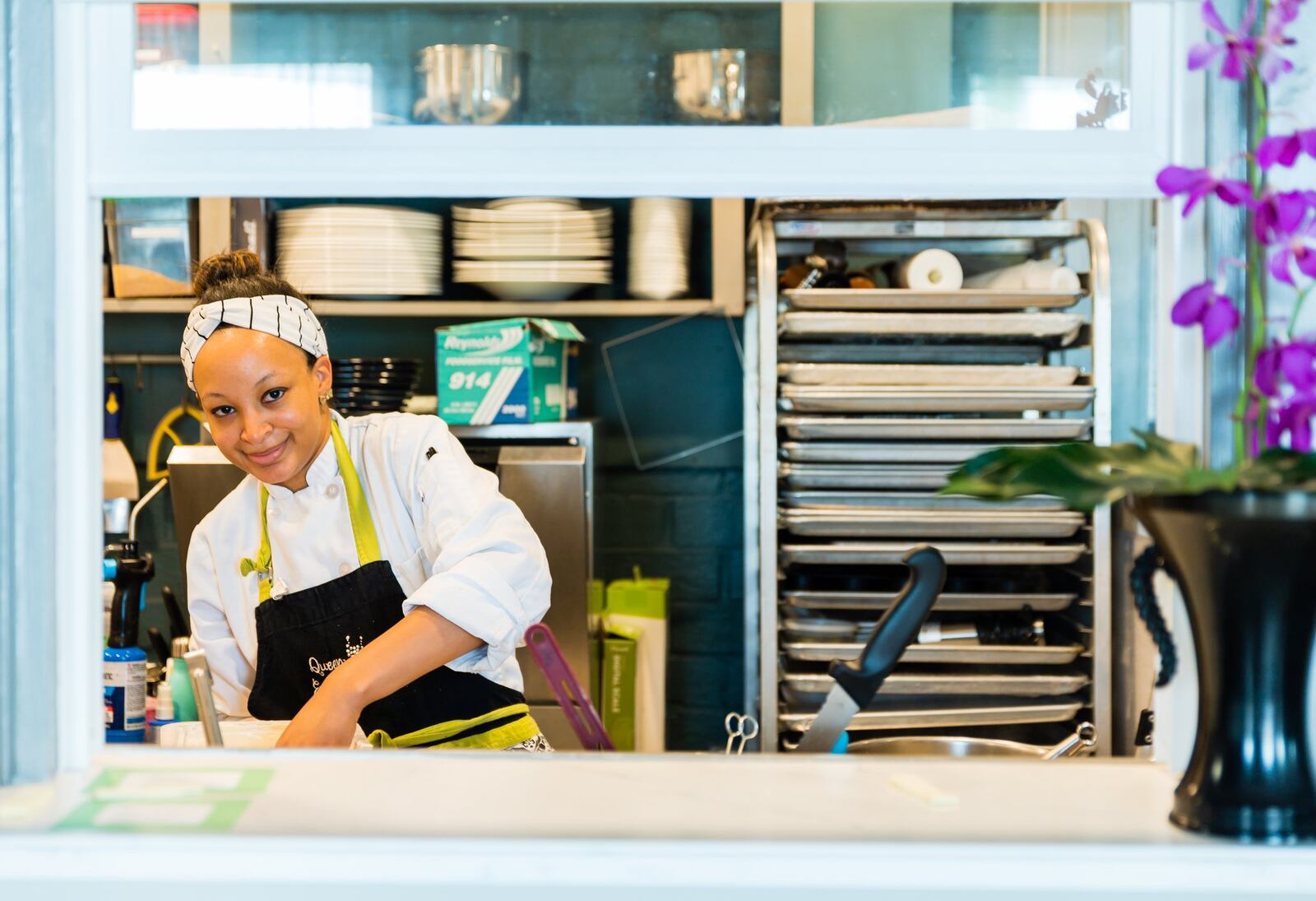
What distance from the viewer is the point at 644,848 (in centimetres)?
97

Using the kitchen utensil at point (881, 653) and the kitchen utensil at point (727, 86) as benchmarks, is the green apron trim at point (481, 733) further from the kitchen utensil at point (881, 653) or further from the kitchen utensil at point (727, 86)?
the kitchen utensil at point (727, 86)

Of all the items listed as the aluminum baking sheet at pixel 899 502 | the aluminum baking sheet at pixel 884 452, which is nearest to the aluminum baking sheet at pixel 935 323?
the aluminum baking sheet at pixel 884 452

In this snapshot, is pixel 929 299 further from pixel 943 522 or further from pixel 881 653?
pixel 881 653

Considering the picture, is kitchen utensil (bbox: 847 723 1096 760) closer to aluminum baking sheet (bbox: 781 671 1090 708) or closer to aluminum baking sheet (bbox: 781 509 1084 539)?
aluminum baking sheet (bbox: 781 671 1090 708)

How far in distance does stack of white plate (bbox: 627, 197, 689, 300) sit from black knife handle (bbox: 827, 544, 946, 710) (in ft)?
6.68

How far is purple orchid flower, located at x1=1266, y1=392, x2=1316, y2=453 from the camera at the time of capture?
95cm

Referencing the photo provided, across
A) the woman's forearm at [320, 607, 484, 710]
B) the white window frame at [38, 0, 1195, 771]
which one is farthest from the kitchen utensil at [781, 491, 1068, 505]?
the white window frame at [38, 0, 1195, 771]

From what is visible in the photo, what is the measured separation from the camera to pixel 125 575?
6.84 ft

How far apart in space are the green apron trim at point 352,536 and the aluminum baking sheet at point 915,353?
1070 millimetres

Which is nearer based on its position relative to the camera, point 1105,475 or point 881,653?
point 1105,475

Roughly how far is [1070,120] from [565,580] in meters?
2.11

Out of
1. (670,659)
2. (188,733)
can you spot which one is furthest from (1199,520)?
(670,659)

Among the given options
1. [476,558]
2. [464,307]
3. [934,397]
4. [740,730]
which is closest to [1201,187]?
[740,730]

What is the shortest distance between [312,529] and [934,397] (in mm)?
1391
